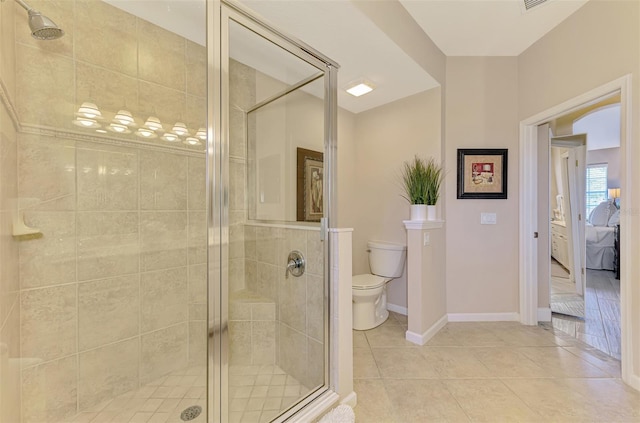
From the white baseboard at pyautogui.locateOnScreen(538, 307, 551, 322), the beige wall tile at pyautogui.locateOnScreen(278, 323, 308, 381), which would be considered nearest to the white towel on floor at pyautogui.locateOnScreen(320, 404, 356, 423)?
the beige wall tile at pyautogui.locateOnScreen(278, 323, 308, 381)

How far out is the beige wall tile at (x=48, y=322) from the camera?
1257mm

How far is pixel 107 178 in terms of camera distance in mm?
1522

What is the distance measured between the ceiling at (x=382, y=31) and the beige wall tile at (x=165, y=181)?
69cm

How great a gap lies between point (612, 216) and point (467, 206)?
199 inches

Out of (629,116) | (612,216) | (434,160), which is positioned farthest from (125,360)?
(612,216)

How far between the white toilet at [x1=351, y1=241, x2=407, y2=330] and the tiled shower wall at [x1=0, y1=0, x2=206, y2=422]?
1456 mm

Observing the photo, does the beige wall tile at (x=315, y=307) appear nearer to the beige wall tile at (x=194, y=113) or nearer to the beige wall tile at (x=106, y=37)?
the beige wall tile at (x=194, y=113)

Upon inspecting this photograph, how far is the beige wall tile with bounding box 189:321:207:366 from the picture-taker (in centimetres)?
137

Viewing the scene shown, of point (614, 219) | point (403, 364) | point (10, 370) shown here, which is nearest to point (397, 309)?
point (403, 364)

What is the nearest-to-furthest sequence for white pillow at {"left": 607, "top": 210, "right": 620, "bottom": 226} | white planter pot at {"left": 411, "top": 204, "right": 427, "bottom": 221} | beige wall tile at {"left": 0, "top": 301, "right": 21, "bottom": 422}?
1. beige wall tile at {"left": 0, "top": 301, "right": 21, "bottom": 422}
2. white planter pot at {"left": 411, "top": 204, "right": 427, "bottom": 221}
3. white pillow at {"left": 607, "top": 210, "right": 620, "bottom": 226}

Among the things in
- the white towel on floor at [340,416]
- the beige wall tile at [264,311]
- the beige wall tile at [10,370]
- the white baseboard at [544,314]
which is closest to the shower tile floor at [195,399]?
the white towel on floor at [340,416]

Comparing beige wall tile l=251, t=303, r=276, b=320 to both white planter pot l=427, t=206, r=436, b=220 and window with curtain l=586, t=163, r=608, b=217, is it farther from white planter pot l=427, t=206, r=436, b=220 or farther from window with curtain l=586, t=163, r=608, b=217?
window with curtain l=586, t=163, r=608, b=217

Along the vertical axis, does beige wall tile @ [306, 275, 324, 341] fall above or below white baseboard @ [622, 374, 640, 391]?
above

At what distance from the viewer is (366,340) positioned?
236 centimetres
